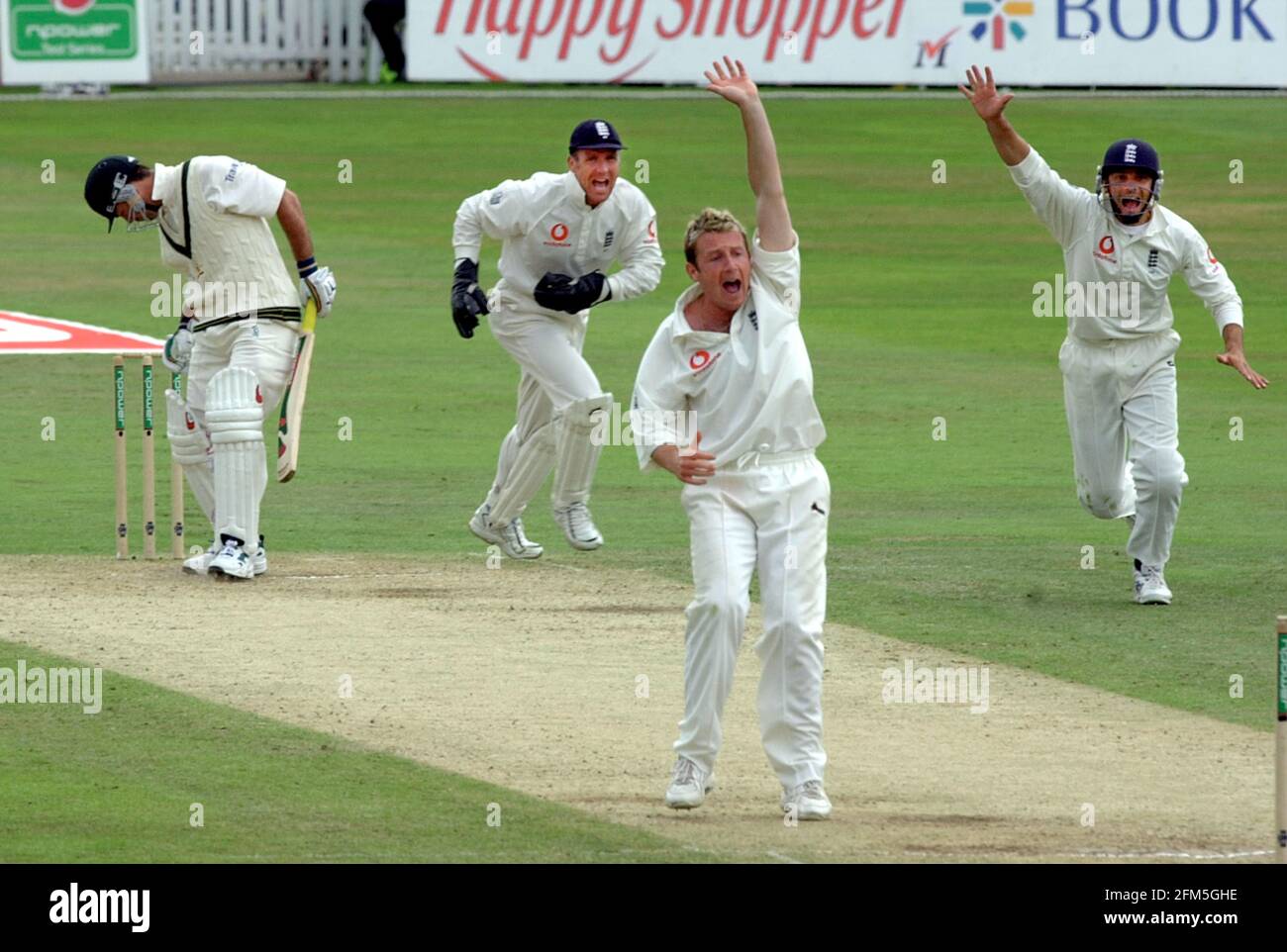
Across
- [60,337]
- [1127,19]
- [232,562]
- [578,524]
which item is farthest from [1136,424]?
[1127,19]

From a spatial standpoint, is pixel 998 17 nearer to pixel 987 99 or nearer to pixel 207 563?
pixel 987 99

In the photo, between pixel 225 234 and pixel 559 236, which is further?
pixel 559 236

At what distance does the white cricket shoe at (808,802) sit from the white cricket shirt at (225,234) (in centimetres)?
516

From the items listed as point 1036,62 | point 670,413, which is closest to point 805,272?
point 1036,62

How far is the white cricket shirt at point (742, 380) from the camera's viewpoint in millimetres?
7699

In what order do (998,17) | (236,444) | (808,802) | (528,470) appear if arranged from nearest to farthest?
(808,802) < (236,444) < (528,470) < (998,17)

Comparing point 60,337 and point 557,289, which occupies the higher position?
point 60,337

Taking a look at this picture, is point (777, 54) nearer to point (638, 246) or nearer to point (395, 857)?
point (638, 246)

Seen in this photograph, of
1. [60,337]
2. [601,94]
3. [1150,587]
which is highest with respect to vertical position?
[601,94]

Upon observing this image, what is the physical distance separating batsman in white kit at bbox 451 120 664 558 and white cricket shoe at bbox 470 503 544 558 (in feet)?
0.09

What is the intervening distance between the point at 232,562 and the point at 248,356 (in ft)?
3.17

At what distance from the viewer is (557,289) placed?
12.2 metres

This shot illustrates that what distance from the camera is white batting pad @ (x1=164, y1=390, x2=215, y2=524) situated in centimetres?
1224

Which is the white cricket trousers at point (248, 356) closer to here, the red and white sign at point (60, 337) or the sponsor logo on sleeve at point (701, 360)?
the sponsor logo on sleeve at point (701, 360)
